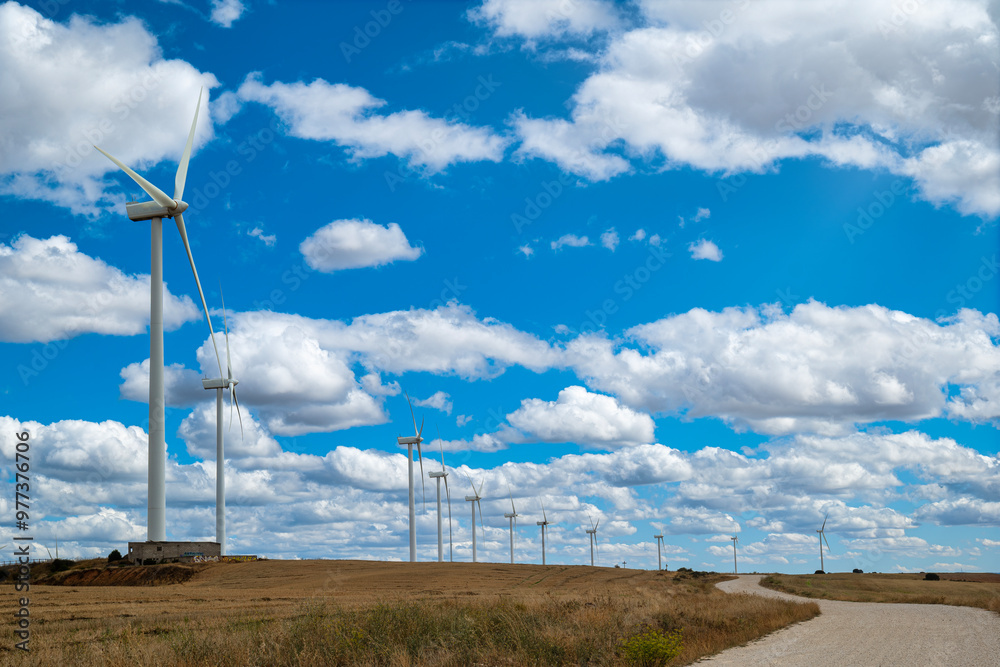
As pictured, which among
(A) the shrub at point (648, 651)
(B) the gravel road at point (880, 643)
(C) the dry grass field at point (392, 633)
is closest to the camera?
(A) the shrub at point (648, 651)

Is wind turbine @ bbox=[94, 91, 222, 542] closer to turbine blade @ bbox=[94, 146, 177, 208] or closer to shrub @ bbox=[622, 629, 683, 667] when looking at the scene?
turbine blade @ bbox=[94, 146, 177, 208]

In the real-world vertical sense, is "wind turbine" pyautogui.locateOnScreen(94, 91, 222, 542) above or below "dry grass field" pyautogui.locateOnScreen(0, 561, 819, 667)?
above

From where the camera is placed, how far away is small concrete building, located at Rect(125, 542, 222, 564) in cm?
8519

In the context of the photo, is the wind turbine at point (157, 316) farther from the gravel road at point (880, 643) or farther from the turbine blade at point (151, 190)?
the gravel road at point (880, 643)

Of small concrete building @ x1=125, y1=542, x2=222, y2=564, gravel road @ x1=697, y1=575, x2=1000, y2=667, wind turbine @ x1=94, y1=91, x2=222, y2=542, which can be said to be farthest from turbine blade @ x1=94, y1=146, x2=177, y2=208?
gravel road @ x1=697, y1=575, x2=1000, y2=667

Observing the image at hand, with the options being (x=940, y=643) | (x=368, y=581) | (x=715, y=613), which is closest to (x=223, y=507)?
(x=368, y=581)

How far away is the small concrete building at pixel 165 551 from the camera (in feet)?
279

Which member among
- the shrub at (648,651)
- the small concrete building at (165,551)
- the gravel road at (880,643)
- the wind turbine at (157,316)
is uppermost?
the wind turbine at (157,316)

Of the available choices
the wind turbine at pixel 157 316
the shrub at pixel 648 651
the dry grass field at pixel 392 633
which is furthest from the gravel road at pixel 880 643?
the wind turbine at pixel 157 316

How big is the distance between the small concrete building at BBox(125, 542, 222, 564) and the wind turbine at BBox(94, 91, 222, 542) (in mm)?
1949

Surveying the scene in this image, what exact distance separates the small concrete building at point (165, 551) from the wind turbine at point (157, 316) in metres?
1.95

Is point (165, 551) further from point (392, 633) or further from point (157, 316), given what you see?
point (392, 633)

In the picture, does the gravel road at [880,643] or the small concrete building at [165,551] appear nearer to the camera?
the gravel road at [880,643]

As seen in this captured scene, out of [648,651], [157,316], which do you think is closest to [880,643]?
[648,651]
